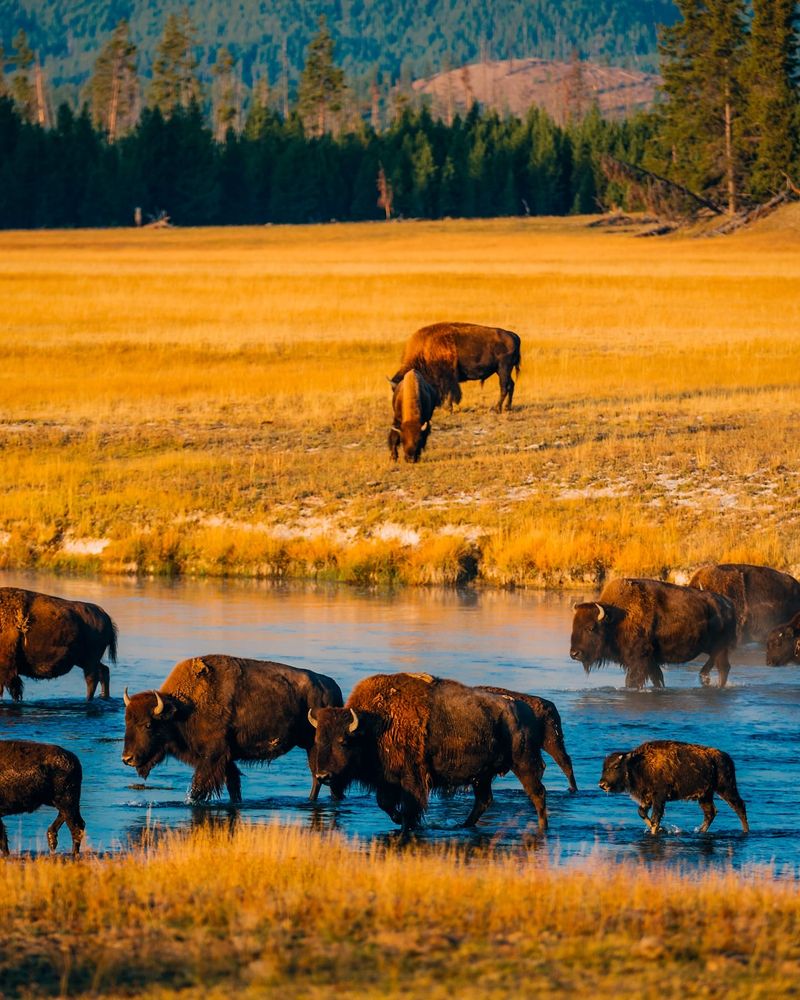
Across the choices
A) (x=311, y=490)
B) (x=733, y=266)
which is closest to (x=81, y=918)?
(x=311, y=490)

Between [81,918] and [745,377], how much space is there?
95.6ft

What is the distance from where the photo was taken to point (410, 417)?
25.8 meters

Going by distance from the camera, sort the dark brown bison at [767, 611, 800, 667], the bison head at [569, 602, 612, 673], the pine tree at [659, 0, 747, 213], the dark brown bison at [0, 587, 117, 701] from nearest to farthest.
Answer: the dark brown bison at [0, 587, 117, 701] → the bison head at [569, 602, 612, 673] → the dark brown bison at [767, 611, 800, 667] → the pine tree at [659, 0, 747, 213]

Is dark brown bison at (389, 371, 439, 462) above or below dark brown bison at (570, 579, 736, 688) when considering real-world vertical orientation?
above

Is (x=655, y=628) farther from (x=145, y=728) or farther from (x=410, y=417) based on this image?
(x=410, y=417)

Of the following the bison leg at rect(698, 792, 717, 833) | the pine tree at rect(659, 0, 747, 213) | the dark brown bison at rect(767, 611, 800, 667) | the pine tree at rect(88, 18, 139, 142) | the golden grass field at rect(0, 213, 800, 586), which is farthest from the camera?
the pine tree at rect(88, 18, 139, 142)

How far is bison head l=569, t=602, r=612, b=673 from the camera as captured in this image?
48.2ft

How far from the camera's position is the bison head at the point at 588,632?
1469 centimetres

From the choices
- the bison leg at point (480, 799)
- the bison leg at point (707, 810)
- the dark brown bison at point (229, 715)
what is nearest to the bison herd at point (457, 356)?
the dark brown bison at point (229, 715)

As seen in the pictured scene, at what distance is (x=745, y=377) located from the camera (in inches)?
1414

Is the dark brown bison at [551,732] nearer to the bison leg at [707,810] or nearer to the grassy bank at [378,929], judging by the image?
the bison leg at [707,810]

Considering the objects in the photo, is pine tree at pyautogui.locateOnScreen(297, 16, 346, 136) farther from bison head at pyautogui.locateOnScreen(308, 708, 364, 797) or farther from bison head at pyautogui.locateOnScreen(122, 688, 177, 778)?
A: bison head at pyautogui.locateOnScreen(308, 708, 364, 797)

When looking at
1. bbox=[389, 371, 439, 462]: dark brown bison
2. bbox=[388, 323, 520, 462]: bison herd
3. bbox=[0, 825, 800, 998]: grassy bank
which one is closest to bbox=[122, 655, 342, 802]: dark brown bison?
bbox=[0, 825, 800, 998]: grassy bank

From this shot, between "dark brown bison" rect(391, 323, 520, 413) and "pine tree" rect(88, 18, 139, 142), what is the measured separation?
12777 cm
